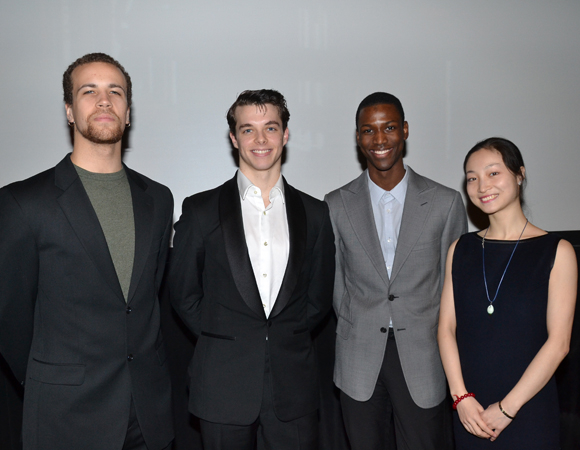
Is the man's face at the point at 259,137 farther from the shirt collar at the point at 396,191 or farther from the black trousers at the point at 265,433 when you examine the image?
the black trousers at the point at 265,433

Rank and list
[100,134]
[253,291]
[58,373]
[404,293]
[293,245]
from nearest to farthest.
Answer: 1. [58,373]
2. [100,134]
3. [253,291]
4. [293,245]
5. [404,293]

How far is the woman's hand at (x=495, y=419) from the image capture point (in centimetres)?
187

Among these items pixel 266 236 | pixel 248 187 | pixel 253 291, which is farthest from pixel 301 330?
pixel 248 187

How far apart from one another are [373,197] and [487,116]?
1476 mm

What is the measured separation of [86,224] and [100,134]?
1.17 feet

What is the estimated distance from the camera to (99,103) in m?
1.91

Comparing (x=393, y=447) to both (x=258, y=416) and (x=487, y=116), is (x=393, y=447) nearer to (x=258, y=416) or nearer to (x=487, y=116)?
(x=258, y=416)

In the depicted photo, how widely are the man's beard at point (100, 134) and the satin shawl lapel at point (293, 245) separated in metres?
0.76

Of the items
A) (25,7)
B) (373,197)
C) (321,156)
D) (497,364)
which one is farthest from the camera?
(321,156)

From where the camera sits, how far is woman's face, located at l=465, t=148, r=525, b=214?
1992 mm

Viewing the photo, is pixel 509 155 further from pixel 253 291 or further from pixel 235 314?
pixel 235 314

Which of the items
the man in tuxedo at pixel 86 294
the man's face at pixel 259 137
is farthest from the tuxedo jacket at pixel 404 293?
the man in tuxedo at pixel 86 294

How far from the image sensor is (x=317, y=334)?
119 inches

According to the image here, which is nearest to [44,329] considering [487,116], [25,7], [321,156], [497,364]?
[497,364]
